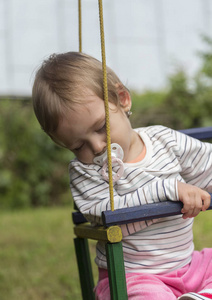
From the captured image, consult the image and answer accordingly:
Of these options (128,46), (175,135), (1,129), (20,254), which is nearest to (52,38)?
(128,46)

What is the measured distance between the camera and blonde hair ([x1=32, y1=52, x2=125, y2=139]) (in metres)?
1.93

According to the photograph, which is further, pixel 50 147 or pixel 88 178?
pixel 50 147

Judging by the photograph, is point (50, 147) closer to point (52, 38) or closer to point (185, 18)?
point (52, 38)

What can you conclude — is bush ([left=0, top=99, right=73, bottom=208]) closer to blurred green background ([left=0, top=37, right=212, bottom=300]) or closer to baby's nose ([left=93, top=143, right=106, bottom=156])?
blurred green background ([left=0, top=37, right=212, bottom=300])

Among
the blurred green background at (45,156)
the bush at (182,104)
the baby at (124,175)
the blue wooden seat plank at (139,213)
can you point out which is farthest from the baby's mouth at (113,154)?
the bush at (182,104)

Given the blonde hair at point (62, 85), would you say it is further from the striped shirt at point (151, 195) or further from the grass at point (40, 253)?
the grass at point (40, 253)

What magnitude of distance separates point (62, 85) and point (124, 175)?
427 mm

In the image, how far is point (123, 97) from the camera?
213cm

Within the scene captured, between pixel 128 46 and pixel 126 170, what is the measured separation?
23.0 ft

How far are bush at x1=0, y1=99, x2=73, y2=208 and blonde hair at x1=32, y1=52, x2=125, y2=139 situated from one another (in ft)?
17.4

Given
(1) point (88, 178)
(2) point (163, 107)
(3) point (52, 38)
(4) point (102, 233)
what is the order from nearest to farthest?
(4) point (102, 233), (1) point (88, 178), (2) point (163, 107), (3) point (52, 38)

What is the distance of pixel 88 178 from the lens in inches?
80.7

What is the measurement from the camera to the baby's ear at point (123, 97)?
212 centimetres

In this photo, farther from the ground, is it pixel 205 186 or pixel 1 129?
pixel 205 186
